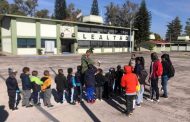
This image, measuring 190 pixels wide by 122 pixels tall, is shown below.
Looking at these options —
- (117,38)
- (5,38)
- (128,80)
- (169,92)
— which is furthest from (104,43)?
(128,80)

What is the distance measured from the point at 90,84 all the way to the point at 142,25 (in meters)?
64.3

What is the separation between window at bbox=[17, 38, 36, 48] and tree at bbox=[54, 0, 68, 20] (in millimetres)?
47373

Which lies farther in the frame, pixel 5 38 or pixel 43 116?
pixel 5 38

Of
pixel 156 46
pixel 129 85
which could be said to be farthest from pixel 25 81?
pixel 156 46

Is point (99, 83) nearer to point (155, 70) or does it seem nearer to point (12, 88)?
point (155, 70)

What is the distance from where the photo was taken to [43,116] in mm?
7145

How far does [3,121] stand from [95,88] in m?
3.57

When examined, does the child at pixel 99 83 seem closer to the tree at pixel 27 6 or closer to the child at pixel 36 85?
the child at pixel 36 85

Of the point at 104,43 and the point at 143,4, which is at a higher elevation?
the point at 143,4

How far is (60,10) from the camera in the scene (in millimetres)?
84688

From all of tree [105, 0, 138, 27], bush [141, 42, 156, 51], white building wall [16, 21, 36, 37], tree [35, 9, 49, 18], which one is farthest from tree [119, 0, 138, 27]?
white building wall [16, 21, 36, 37]

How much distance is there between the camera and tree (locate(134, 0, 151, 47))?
225ft

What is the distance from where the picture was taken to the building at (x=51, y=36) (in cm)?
3678

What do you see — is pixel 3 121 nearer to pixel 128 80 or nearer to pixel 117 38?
pixel 128 80
